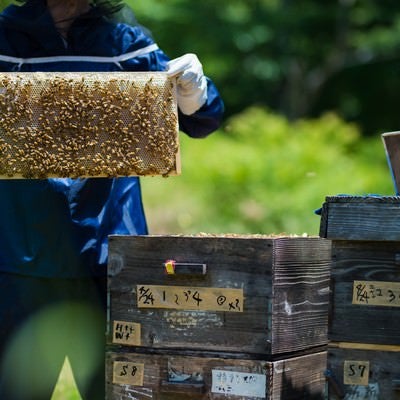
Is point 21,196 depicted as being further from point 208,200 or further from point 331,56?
point 331,56

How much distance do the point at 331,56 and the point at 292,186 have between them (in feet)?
23.9

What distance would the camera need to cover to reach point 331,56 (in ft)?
47.9

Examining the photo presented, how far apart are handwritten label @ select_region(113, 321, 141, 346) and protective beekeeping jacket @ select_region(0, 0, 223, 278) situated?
1.01 ft

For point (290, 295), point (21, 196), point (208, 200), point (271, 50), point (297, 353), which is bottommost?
point (297, 353)

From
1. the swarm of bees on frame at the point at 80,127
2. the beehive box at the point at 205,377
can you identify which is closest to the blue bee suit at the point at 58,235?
the swarm of bees on frame at the point at 80,127

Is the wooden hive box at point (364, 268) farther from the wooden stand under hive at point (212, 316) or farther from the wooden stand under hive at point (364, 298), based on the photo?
the wooden stand under hive at point (212, 316)

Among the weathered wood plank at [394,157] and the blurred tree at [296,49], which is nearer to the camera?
the weathered wood plank at [394,157]

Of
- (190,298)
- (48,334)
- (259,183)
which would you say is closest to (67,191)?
(48,334)

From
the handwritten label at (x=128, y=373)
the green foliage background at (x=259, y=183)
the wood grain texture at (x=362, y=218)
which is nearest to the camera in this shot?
the wood grain texture at (x=362, y=218)

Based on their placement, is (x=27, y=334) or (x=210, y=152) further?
(x=210, y=152)

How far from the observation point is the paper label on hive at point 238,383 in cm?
249

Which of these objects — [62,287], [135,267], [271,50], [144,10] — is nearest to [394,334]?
[135,267]

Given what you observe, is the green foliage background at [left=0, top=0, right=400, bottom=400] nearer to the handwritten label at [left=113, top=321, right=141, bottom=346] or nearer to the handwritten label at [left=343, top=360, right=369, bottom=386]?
the handwritten label at [left=113, top=321, right=141, bottom=346]

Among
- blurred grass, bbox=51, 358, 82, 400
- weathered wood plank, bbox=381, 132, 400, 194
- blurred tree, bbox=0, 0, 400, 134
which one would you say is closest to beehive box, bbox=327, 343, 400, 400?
weathered wood plank, bbox=381, 132, 400, 194
